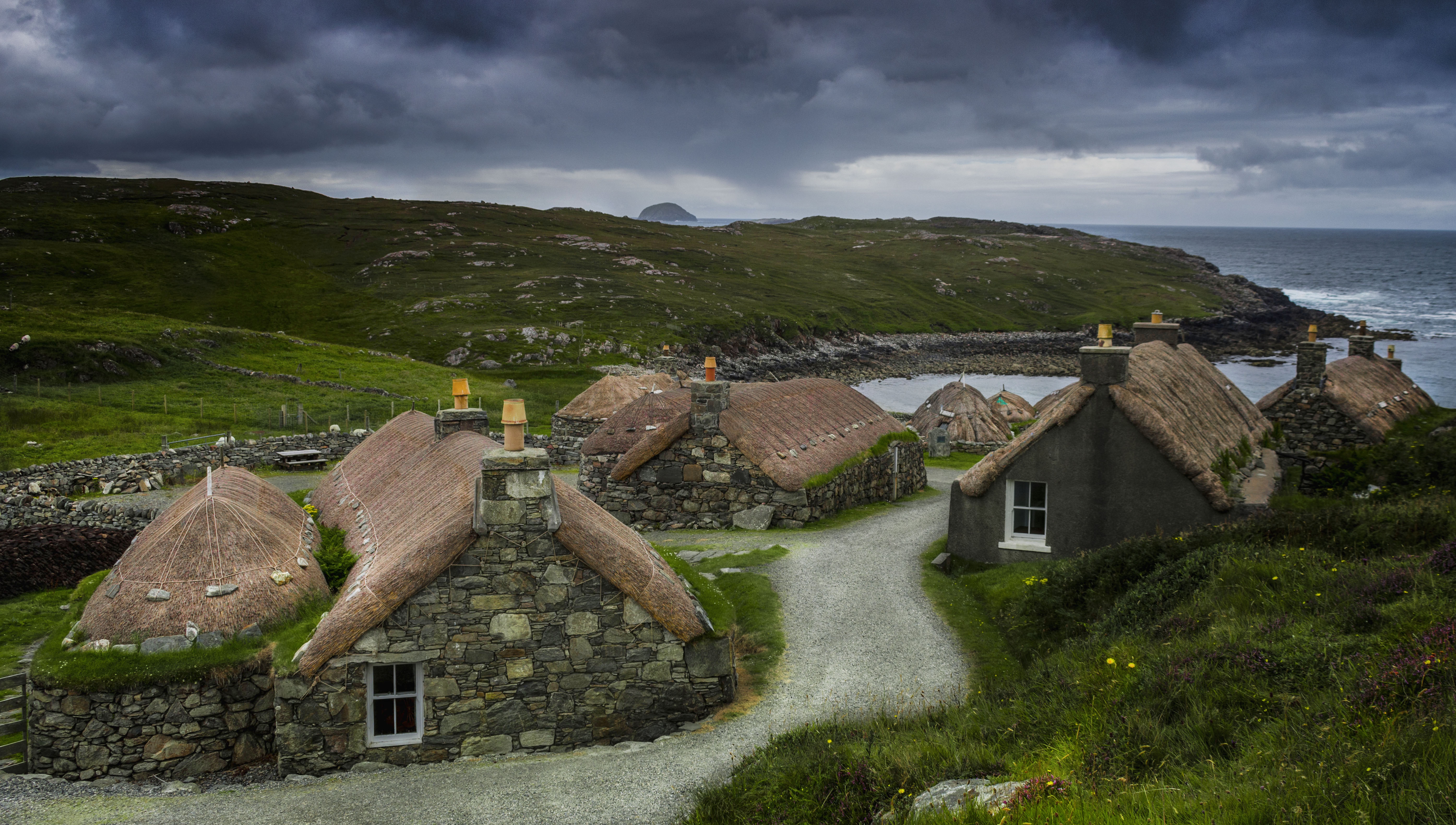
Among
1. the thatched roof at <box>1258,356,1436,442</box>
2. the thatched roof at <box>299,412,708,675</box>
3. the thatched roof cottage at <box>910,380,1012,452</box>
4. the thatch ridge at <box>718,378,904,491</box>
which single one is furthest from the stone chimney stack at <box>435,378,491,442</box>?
the thatched roof at <box>1258,356,1436,442</box>

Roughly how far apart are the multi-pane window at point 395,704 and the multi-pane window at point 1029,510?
45.8 ft

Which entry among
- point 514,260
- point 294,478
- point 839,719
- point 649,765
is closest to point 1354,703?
point 839,719

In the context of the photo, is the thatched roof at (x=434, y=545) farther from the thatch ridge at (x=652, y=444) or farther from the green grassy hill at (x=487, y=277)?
the green grassy hill at (x=487, y=277)

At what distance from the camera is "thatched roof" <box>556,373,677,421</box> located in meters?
44.9

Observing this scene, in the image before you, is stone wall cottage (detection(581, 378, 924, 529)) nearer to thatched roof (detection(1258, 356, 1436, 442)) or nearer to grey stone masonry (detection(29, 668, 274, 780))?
grey stone masonry (detection(29, 668, 274, 780))

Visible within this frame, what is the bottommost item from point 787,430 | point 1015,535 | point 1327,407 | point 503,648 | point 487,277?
point 503,648

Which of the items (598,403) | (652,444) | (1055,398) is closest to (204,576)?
(652,444)

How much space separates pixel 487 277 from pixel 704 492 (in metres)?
86.4

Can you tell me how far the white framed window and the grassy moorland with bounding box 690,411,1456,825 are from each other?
5.43m

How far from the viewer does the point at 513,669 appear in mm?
14438

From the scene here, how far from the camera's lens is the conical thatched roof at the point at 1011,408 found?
50969 mm

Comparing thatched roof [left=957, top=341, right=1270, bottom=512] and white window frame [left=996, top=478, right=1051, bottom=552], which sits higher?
thatched roof [left=957, top=341, right=1270, bottom=512]

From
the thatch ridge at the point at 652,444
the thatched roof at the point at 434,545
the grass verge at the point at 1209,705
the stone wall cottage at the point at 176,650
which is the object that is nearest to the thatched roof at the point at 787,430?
the thatch ridge at the point at 652,444

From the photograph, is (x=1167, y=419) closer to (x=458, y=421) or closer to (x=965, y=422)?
(x=458, y=421)
